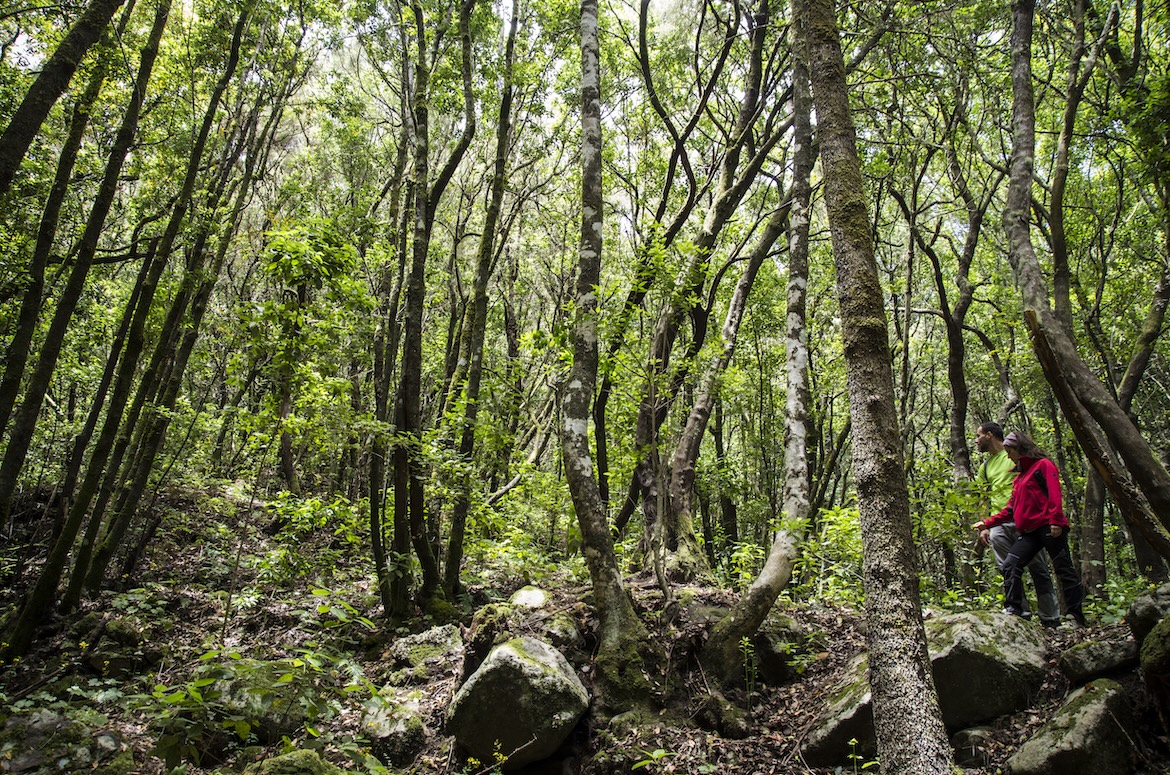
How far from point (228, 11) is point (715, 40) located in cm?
961

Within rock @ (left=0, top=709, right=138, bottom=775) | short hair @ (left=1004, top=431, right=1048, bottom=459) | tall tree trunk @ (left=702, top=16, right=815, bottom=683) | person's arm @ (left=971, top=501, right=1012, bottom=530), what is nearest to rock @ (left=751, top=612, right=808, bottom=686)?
tall tree trunk @ (left=702, top=16, right=815, bottom=683)

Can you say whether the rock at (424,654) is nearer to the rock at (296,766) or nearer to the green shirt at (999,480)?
the rock at (296,766)

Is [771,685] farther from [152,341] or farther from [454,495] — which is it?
[152,341]

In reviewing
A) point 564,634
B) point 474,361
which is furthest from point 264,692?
point 474,361

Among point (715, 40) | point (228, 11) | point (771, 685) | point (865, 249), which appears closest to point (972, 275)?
point (715, 40)

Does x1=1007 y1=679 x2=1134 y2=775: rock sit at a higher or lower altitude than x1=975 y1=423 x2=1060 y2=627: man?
lower

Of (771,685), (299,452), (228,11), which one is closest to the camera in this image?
(771,685)

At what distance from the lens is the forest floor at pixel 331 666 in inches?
188

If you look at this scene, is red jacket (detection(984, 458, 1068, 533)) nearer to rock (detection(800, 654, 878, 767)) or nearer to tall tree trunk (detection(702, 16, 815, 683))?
tall tree trunk (detection(702, 16, 815, 683))

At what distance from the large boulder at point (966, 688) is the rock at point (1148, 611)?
761 millimetres

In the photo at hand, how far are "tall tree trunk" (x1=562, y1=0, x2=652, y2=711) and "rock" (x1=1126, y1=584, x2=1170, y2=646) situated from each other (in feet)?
13.2

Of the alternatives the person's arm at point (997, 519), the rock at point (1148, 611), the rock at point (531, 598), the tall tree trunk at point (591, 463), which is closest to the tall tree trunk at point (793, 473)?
the tall tree trunk at point (591, 463)

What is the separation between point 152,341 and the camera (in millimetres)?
13094

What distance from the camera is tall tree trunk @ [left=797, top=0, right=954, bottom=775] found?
113 inches
